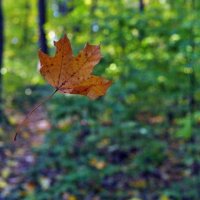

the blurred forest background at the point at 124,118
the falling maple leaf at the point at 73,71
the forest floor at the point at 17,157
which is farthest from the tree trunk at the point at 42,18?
→ the falling maple leaf at the point at 73,71

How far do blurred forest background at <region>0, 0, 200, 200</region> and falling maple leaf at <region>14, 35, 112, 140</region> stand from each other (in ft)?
11.8

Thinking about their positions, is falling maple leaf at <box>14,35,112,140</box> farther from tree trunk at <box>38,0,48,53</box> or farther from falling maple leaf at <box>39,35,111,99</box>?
tree trunk at <box>38,0,48,53</box>

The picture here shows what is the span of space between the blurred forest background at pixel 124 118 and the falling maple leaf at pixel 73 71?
11.8ft

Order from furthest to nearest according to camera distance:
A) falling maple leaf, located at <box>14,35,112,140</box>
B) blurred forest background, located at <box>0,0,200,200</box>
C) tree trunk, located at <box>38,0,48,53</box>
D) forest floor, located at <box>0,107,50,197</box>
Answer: tree trunk, located at <box>38,0,48,53</box>, forest floor, located at <box>0,107,50,197</box>, blurred forest background, located at <box>0,0,200,200</box>, falling maple leaf, located at <box>14,35,112,140</box>

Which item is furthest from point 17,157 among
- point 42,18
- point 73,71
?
point 42,18

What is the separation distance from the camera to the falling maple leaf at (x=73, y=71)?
25.9 inches

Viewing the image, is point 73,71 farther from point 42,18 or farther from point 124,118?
point 42,18

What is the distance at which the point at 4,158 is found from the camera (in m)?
6.81

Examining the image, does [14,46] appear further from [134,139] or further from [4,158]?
[134,139]

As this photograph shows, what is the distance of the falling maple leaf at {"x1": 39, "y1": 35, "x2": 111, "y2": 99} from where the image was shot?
657 millimetres

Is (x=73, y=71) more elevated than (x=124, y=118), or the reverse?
(x=124, y=118)

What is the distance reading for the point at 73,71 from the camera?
0.67 m

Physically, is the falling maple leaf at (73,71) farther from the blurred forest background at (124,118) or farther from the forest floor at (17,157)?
the forest floor at (17,157)

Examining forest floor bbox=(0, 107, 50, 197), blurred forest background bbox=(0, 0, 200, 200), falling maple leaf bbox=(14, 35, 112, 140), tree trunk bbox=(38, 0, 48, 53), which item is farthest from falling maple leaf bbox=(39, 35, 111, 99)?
tree trunk bbox=(38, 0, 48, 53)
